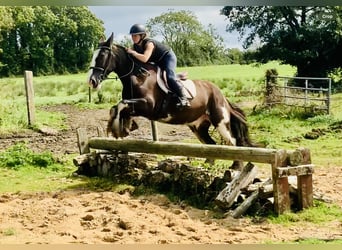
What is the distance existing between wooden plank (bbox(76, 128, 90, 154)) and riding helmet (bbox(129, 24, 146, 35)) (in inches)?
38.8

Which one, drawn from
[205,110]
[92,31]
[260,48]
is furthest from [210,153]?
[92,31]

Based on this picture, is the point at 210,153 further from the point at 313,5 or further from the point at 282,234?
the point at 313,5

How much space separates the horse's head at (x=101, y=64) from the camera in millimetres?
3869

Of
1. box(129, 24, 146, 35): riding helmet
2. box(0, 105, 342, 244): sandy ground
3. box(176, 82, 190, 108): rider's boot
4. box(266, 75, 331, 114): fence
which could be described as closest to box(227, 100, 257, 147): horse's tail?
box(266, 75, 331, 114): fence

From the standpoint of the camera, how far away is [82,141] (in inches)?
181

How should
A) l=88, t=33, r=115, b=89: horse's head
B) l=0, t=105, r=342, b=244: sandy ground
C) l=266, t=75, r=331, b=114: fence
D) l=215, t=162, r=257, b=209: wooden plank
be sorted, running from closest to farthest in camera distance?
1. l=0, t=105, r=342, b=244: sandy ground
2. l=215, t=162, r=257, b=209: wooden plank
3. l=88, t=33, r=115, b=89: horse's head
4. l=266, t=75, r=331, b=114: fence

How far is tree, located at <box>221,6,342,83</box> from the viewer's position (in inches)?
153

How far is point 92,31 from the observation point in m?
4.00

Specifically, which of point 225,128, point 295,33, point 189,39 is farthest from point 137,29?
point 295,33

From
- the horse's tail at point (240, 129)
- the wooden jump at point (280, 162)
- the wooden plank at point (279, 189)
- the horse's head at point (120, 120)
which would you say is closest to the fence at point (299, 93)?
the horse's tail at point (240, 129)

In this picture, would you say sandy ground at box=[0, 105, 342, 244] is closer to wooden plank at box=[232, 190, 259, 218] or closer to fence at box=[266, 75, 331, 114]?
wooden plank at box=[232, 190, 259, 218]

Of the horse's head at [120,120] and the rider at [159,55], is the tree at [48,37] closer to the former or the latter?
the rider at [159,55]

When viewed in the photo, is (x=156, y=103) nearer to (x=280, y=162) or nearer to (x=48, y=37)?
(x=48, y=37)

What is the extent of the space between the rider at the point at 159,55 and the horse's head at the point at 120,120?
339mm
